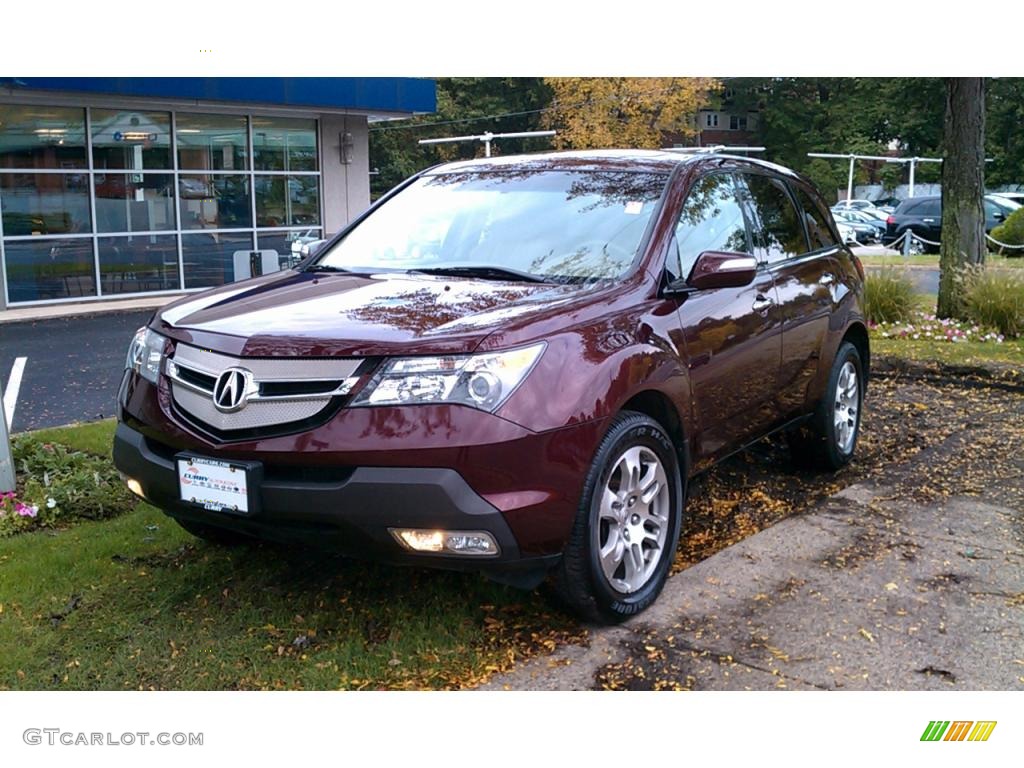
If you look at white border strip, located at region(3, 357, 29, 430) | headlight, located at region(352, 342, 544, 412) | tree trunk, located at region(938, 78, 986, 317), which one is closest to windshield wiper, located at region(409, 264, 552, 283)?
headlight, located at region(352, 342, 544, 412)

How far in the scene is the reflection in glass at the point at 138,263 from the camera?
50.7 ft

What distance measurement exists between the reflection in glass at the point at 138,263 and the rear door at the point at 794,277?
486 inches

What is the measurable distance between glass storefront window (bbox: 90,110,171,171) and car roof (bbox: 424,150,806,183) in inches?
459

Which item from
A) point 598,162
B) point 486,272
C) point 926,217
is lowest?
point 486,272

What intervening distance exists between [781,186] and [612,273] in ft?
6.85

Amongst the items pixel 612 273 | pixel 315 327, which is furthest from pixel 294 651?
pixel 612 273

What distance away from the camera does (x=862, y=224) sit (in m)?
37.4

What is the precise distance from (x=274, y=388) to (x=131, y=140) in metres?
13.7

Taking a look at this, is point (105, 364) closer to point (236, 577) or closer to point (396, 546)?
point (236, 577)

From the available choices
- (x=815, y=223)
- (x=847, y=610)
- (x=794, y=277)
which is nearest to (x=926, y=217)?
(x=815, y=223)

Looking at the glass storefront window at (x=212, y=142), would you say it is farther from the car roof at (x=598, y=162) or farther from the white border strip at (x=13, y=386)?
the car roof at (x=598, y=162)

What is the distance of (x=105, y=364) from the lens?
995 centimetres

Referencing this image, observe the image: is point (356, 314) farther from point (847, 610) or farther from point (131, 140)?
point (131, 140)

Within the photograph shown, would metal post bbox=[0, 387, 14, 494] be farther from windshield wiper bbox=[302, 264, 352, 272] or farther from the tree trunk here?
the tree trunk
